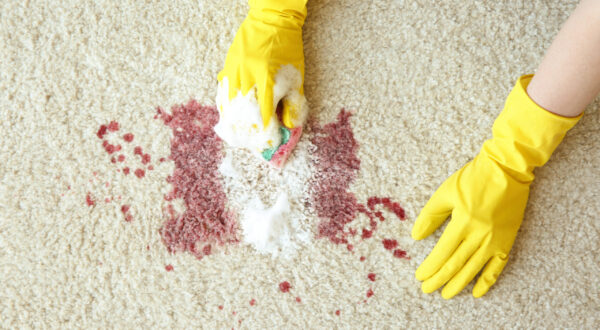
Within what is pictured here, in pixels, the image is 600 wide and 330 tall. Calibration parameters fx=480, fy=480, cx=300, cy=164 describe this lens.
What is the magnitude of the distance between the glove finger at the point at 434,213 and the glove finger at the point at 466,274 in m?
0.08

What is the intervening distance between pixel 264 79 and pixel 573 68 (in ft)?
1.60

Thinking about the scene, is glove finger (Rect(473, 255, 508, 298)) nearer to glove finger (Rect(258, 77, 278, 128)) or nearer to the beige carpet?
the beige carpet

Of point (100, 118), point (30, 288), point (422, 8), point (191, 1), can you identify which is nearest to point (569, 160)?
point (422, 8)

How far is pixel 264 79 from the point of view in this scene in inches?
32.3

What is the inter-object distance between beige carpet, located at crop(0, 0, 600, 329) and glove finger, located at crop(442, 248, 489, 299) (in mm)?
28

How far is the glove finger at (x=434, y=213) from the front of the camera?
827 millimetres

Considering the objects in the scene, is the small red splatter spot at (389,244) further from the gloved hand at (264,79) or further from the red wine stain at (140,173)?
the red wine stain at (140,173)

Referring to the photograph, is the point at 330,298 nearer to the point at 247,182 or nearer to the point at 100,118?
the point at 247,182

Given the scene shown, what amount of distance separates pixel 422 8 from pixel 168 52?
499 millimetres

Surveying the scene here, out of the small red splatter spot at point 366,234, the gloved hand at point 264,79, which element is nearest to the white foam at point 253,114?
the gloved hand at point 264,79

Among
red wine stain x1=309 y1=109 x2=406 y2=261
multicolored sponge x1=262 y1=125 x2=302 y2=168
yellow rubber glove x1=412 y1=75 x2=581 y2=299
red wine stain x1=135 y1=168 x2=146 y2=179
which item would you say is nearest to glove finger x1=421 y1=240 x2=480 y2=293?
yellow rubber glove x1=412 y1=75 x2=581 y2=299

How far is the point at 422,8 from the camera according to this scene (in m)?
0.92

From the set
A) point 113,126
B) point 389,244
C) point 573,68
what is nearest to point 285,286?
point 389,244

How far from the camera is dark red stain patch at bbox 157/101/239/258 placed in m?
0.90
